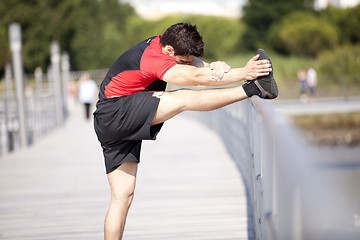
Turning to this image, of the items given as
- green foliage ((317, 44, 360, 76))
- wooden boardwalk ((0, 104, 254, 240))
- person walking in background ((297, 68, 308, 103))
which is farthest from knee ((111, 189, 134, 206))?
green foliage ((317, 44, 360, 76))

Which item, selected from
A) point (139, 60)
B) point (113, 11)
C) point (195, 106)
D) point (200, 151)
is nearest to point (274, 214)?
A: point (195, 106)

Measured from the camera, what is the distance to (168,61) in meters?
3.76

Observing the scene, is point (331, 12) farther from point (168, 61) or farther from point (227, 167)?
point (168, 61)

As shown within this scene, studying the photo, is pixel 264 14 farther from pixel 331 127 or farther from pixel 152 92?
pixel 152 92

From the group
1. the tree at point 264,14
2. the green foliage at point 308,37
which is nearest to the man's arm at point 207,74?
the green foliage at point 308,37

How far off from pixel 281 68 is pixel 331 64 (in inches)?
143

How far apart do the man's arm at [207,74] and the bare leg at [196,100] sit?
0.06 m

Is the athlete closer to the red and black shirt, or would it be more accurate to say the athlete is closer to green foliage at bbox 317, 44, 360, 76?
the red and black shirt

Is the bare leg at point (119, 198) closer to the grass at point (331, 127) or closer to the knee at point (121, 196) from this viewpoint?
the knee at point (121, 196)

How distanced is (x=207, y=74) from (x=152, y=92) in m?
0.35

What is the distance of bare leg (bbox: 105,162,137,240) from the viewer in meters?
4.12

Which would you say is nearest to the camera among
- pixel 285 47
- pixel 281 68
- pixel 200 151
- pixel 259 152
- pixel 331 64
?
pixel 259 152

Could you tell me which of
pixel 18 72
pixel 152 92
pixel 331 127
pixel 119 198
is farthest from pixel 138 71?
pixel 331 127

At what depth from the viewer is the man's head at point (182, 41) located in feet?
12.6
